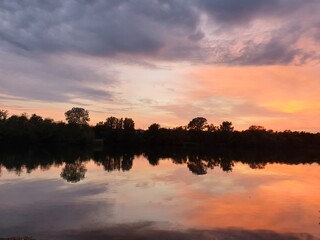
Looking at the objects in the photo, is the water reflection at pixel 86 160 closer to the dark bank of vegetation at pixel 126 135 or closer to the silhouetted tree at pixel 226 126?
the dark bank of vegetation at pixel 126 135

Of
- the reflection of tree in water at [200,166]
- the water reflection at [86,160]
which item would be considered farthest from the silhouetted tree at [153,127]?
the reflection of tree in water at [200,166]

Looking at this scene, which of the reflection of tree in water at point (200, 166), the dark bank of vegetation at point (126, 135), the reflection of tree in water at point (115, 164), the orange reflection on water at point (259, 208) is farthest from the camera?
the dark bank of vegetation at point (126, 135)

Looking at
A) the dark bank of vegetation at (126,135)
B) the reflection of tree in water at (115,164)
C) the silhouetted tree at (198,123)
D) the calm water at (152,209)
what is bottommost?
the calm water at (152,209)

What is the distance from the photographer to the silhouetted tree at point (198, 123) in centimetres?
17812

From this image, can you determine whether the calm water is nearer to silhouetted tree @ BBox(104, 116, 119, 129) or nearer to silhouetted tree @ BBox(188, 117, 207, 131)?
silhouetted tree @ BBox(104, 116, 119, 129)

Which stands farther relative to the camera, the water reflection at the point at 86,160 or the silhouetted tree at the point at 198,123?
the silhouetted tree at the point at 198,123

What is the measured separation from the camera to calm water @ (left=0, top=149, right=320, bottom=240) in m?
17.1

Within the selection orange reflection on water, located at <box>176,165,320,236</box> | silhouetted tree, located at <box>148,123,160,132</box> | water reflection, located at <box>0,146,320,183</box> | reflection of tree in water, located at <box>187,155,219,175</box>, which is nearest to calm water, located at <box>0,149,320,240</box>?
orange reflection on water, located at <box>176,165,320,236</box>

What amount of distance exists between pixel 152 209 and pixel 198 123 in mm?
158548

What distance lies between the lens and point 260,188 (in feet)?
113

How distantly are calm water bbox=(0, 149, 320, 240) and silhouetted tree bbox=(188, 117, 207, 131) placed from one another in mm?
141921

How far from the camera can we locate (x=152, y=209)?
22625 mm

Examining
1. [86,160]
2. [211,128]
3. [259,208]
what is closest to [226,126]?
[211,128]

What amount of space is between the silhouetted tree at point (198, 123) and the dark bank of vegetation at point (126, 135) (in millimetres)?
2732
